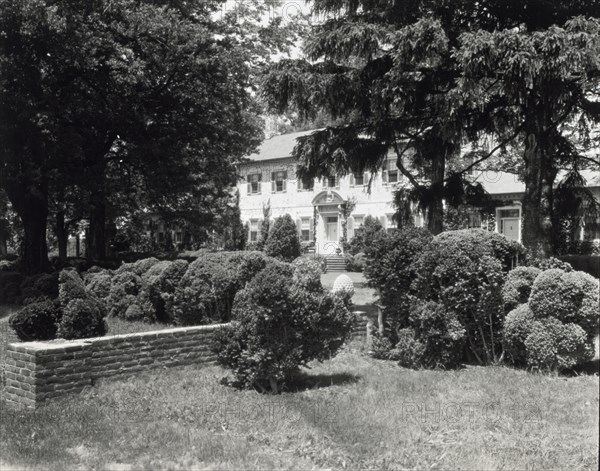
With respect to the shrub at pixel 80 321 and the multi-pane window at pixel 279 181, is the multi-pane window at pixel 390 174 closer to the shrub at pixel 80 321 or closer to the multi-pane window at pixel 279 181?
the multi-pane window at pixel 279 181

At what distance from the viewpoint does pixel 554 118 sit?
14.6m

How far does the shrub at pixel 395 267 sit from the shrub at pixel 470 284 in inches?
8.5

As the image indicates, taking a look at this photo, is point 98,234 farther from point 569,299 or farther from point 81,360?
point 569,299

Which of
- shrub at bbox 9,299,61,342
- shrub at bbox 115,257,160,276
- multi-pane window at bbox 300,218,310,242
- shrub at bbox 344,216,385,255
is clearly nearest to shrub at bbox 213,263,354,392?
shrub at bbox 9,299,61,342

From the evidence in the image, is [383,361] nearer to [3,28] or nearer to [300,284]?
[300,284]

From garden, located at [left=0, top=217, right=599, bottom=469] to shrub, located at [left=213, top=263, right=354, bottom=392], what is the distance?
2 cm

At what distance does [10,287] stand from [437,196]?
498 inches

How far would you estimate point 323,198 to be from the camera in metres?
42.5

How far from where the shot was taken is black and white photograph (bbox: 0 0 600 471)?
240 inches

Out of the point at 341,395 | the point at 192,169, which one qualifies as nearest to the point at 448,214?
the point at 192,169

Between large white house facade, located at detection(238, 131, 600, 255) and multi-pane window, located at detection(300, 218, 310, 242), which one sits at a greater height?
large white house facade, located at detection(238, 131, 600, 255)

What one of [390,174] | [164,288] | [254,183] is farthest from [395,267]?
[254,183]

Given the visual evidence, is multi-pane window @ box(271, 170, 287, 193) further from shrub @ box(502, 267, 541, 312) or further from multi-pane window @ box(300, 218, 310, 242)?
shrub @ box(502, 267, 541, 312)

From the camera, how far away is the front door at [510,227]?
33469 mm
